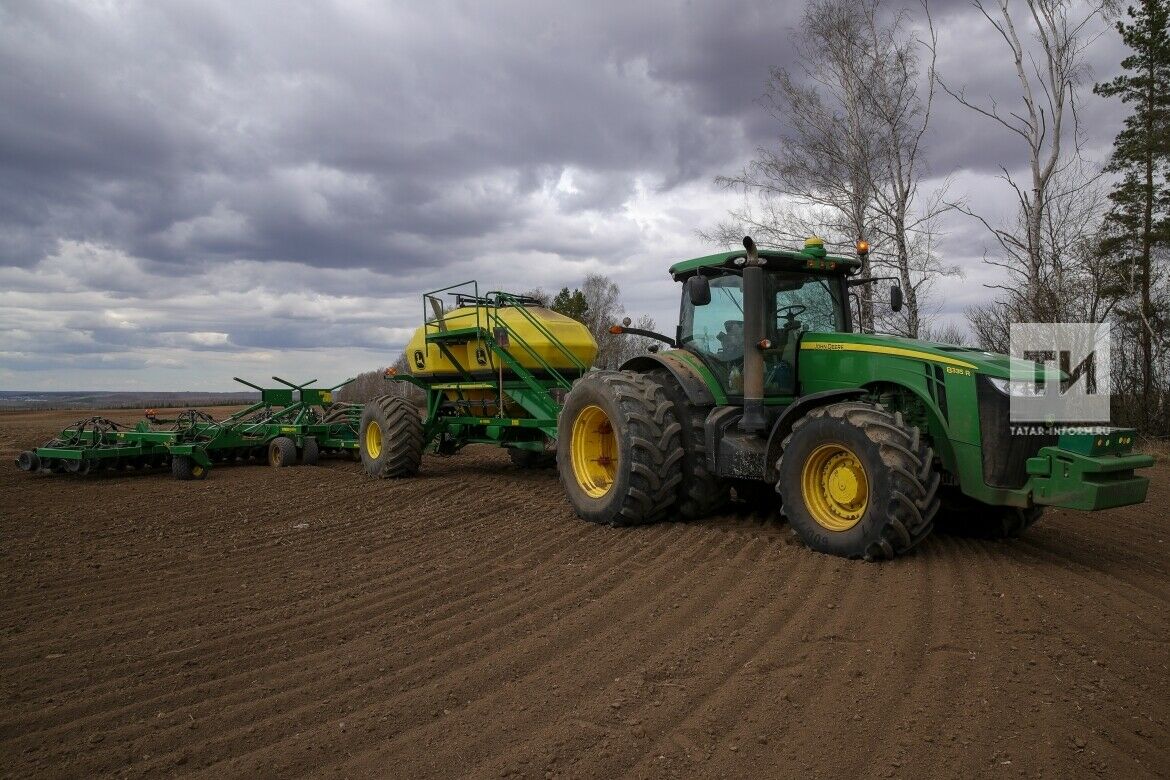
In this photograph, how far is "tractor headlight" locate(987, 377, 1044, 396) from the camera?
18.1 feet

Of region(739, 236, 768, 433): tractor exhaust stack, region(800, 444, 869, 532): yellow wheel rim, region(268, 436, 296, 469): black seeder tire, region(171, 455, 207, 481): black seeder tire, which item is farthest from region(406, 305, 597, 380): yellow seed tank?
region(800, 444, 869, 532): yellow wheel rim

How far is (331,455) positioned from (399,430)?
153 inches

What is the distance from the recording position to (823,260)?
7109 millimetres

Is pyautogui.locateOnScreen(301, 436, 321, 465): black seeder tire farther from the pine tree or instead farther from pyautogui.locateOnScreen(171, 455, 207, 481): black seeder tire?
the pine tree

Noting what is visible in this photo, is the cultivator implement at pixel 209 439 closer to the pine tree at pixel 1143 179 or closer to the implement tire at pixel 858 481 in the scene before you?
the implement tire at pixel 858 481

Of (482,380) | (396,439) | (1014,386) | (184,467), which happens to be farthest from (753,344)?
(184,467)

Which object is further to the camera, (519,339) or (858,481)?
(519,339)

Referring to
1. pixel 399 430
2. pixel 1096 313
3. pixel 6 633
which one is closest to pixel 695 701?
pixel 6 633

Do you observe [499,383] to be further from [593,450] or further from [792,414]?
[792,414]

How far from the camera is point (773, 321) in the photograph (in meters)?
6.86

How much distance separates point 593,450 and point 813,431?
2785mm

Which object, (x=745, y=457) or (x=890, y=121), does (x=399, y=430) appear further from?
(x=890, y=121)

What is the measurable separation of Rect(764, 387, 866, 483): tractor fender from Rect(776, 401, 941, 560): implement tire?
125 mm

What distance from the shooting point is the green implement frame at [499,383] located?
10.2m
